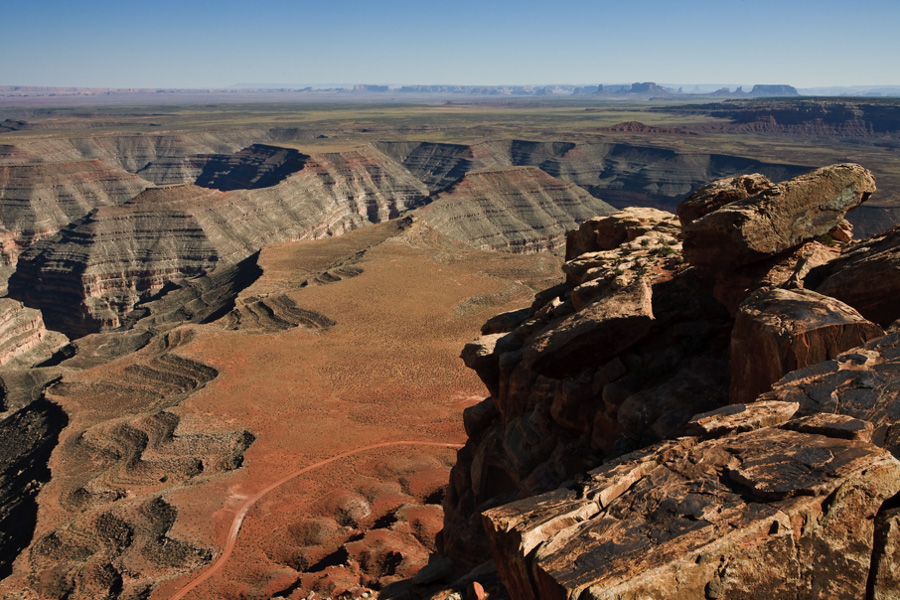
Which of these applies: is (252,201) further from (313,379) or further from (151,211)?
(313,379)

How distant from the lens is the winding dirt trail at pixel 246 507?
90.0 ft

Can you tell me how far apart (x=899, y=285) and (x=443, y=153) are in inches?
7224

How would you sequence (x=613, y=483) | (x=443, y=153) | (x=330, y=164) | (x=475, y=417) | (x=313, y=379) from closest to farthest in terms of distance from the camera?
1. (x=613, y=483)
2. (x=475, y=417)
3. (x=313, y=379)
4. (x=330, y=164)
5. (x=443, y=153)

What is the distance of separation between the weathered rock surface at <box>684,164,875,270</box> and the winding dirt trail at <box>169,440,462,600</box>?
22400 millimetres

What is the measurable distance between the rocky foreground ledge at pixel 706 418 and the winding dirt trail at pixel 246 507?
11.3 metres

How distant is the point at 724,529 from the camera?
30.1 ft

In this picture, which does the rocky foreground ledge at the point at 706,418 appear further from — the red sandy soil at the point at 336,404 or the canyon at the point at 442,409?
the red sandy soil at the point at 336,404

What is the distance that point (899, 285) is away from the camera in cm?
1454

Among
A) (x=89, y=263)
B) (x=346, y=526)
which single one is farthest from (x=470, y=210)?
(x=346, y=526)

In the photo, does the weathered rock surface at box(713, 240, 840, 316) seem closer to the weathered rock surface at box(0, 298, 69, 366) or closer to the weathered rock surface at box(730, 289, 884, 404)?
the weathered rock surface at box(730, 289, 884, 404)

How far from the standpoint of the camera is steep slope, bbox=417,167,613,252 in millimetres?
113438

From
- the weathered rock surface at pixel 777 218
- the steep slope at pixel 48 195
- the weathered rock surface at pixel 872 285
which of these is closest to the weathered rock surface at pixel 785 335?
the weathered rock surface at pixel 872 285

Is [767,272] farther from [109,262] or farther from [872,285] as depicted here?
[109,262]

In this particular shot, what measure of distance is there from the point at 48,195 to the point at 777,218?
442 ft
